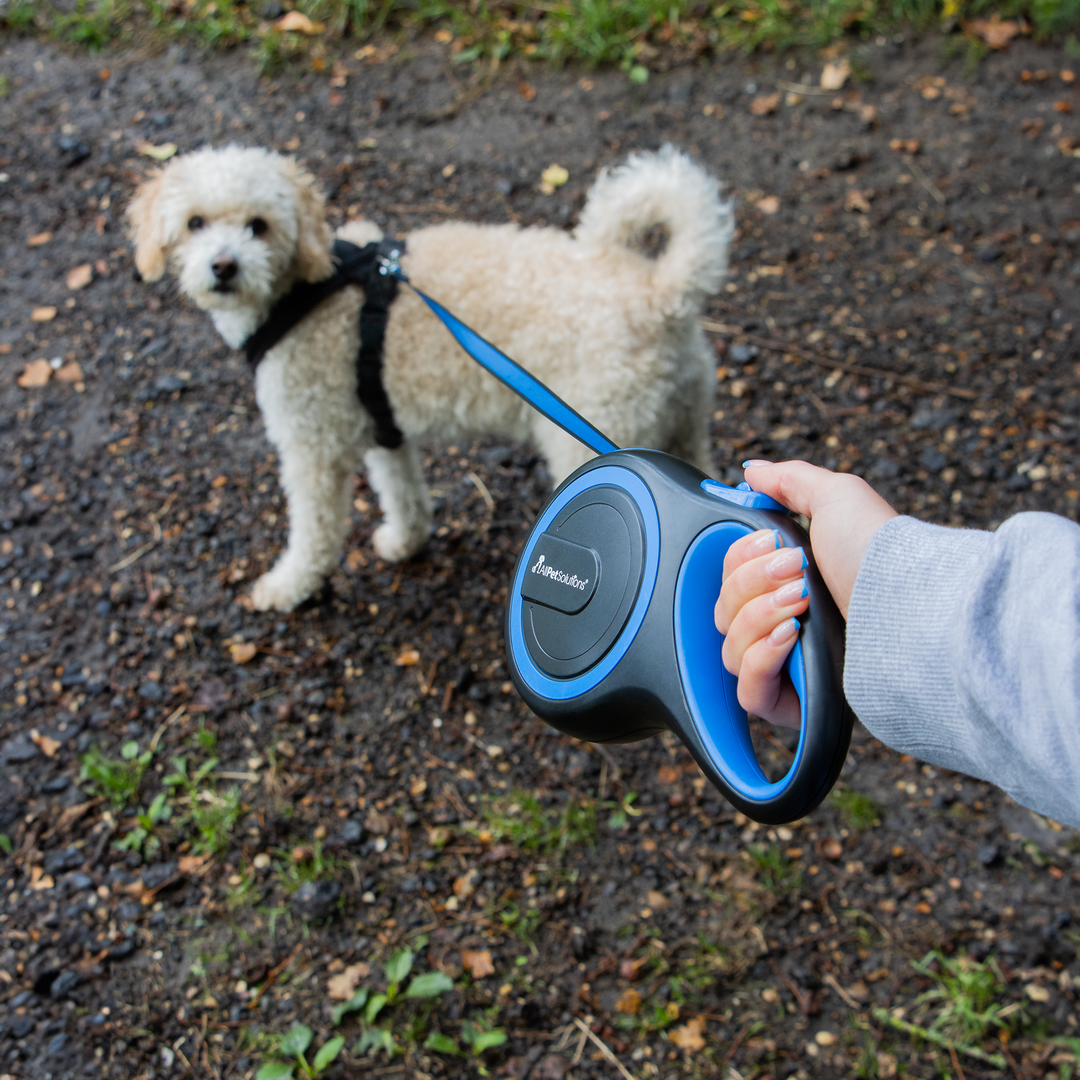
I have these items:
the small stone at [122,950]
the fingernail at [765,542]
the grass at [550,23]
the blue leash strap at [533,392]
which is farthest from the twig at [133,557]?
the grass at [550,23]

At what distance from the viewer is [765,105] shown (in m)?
4.39

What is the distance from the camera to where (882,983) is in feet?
6.93

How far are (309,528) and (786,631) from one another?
6.94ft

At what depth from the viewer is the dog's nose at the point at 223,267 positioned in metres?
2.36

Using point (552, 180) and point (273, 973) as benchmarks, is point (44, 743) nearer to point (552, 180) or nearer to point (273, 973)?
point (273, 973)

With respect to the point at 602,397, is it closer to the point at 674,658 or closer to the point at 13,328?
the point at 674,658

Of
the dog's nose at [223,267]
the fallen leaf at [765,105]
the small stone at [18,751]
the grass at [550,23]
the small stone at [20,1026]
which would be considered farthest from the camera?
the grass at [550,23]

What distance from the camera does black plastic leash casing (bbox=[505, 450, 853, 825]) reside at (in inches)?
43.1

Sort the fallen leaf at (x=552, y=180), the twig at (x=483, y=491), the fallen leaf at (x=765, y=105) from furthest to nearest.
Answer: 1. the fallen leaf at (x=765, y=105)
2. the fallen leaf at (x=552, y=180)
3. the twig at (x=483, y=491)

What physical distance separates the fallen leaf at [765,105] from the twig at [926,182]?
0.80m

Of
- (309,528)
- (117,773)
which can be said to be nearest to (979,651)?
(309,528)

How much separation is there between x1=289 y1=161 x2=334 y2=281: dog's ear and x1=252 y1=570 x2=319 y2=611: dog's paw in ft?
3.53

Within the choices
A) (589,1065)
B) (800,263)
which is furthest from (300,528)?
(800,263)

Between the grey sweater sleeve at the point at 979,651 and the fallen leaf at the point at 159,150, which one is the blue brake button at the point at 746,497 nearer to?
the grey sweater sleeve at the point at 979,651
